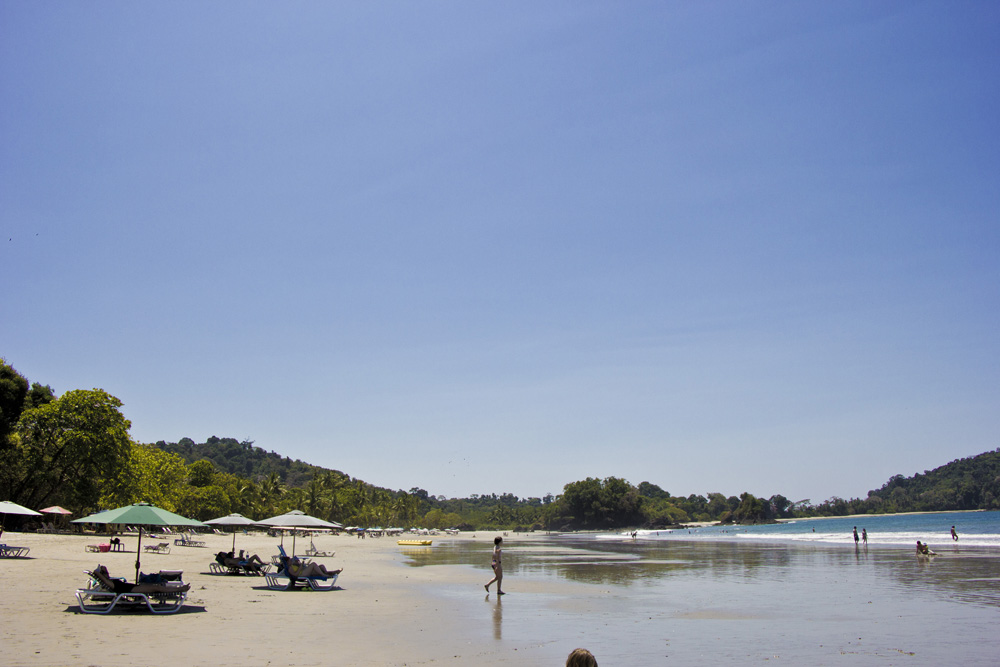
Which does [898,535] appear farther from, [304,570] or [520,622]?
[520,622]

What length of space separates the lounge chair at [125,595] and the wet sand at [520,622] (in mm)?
313

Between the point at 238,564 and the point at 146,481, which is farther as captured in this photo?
the point at 146,481

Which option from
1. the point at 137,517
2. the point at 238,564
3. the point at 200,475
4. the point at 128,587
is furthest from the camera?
the point at 200,475

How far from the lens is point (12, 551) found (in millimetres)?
25453

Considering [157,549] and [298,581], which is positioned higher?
[298,581]

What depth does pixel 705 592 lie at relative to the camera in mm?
20922

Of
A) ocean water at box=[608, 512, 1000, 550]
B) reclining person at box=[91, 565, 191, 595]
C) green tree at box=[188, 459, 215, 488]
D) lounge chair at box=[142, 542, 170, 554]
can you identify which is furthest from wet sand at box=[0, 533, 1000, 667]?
green tree at box=[188, 459, 215, 488]

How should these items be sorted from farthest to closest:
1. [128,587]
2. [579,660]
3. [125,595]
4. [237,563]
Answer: [237,563], [128,587], [125,595], [579,660]

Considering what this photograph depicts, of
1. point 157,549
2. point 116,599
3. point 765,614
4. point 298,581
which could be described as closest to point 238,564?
point 298,581

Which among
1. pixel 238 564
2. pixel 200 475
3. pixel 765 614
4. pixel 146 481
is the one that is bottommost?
pixel 765 614

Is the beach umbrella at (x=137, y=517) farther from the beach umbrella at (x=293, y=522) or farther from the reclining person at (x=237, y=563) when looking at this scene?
the reclining person at (x=237, y=563)

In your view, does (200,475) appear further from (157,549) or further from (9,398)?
(157,549)

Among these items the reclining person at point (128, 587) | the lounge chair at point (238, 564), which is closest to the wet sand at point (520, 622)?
the reclining person at point (128, 587)

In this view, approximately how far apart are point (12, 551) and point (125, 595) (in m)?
17.0
